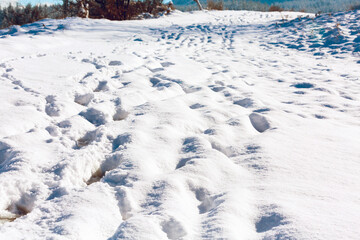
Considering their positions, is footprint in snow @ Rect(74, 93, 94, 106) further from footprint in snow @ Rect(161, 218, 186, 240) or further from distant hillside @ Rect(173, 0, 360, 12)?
distant hillside @ Rect(173, 0, 360, 12)

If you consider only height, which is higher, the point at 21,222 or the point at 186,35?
the point at 186,35

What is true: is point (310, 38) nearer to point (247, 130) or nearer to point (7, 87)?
point (247, 130)

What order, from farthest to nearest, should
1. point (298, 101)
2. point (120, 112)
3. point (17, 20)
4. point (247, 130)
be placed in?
point (17, 20) < point (298, 101) < point (120, 112) < point (247, 130)

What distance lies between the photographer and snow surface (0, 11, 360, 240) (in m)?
1.20

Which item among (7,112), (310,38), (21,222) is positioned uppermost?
(310,38)

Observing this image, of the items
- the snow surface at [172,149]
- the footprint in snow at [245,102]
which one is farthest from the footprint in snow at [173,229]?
the footprint in snow at [245,102]

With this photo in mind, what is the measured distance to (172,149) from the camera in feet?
6.07

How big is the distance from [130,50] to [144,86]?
2.17 metres

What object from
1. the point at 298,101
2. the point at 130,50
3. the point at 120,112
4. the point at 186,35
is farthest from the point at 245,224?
the point at 186,35

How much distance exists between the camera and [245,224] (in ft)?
3.94

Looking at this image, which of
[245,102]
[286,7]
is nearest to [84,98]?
[245,102]

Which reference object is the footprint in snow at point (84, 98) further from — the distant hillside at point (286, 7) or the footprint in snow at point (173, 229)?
the distant hillside at point (286, 7)

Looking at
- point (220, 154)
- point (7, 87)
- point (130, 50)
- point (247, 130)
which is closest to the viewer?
point (220, 154)

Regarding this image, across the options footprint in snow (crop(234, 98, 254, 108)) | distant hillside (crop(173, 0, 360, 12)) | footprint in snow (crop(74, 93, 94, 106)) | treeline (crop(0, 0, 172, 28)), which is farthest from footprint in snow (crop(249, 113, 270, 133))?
distant hillside (crop(173, 0, 360, 12))
